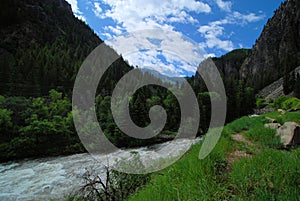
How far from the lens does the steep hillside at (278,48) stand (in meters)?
69.6

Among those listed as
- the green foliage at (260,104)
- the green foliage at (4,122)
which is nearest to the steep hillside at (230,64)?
the green foliage at (260,104)

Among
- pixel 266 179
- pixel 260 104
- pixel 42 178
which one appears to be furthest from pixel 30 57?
pixel 260 104

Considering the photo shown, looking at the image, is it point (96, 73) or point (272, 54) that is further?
point (272, 54)

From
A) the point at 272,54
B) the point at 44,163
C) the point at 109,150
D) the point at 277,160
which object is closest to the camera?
the point at 277,160

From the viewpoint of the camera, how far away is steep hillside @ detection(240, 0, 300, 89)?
69.6 metres

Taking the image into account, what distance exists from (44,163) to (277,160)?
17895 mm

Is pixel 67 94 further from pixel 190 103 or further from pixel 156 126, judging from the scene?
pixel 190 103

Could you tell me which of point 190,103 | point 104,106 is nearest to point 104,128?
point 104,106

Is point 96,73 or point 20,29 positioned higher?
point 20,29

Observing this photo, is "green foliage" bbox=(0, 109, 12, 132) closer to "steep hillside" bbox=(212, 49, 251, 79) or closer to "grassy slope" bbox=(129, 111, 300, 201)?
"grassy slope" bbox=(129, 111, 300, 201)

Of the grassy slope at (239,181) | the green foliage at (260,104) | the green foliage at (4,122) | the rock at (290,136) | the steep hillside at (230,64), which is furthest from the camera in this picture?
the steep hillside at (230,64)

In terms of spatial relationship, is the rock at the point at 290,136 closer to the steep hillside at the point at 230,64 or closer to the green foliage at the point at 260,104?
the green foliage at the point at 260,104

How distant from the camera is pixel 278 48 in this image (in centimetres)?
8606

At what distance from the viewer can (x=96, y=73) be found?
1816 inches
